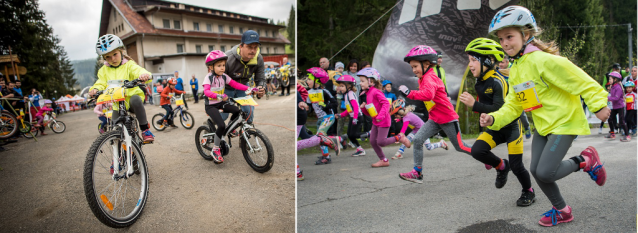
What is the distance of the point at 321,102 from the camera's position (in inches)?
221

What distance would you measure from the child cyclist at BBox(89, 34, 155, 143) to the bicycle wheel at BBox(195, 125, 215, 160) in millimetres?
395

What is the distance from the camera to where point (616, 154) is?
4.70m

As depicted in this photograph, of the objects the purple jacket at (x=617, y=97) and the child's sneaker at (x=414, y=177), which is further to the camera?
the purple jacket at (x=617, y=97)

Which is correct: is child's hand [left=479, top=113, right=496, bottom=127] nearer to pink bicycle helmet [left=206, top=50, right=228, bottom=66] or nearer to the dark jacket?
the dark jacket

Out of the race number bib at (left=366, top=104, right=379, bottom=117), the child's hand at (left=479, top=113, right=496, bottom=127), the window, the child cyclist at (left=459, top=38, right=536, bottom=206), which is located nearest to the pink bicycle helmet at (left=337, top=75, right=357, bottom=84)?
the race number bib at (left=366, top=104, right=379, bottom=117)

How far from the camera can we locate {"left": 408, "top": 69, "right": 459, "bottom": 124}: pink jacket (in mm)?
3234

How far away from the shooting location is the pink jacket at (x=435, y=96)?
10.6 feet

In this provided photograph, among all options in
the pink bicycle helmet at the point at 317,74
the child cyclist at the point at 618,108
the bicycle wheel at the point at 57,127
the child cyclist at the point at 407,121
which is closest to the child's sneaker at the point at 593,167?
the child cyclist at the point at 407,121

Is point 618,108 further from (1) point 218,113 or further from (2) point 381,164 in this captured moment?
(1) point 218,113

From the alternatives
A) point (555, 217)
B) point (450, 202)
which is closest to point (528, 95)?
point (555, 217)

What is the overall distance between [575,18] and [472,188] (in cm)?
199

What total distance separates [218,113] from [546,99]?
259cm

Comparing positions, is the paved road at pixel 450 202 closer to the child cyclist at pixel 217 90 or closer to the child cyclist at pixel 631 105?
the child cyclist at pixel 217 90

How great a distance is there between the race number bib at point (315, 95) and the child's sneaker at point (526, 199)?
10.7ft
